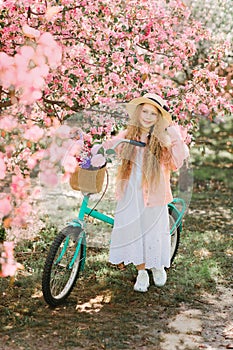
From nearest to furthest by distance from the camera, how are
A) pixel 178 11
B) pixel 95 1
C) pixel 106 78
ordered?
1. pixel 95 1
2. pixel 106 78
3. pixel 178 11

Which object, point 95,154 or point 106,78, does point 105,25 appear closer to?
point 106,78

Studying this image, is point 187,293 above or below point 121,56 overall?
below

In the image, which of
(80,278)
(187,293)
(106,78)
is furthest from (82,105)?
(187,293)

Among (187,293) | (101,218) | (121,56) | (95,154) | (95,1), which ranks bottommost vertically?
(187,293)

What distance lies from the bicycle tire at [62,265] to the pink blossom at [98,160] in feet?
1.74

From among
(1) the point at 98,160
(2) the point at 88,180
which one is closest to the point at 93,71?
(1) the point at 98,160

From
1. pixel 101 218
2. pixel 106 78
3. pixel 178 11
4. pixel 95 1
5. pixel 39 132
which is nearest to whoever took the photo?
pixel 39 132

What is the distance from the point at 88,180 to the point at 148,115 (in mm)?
716

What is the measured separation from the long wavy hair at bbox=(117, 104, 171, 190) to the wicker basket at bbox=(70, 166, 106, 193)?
0.76ft

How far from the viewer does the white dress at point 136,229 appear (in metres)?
4.80

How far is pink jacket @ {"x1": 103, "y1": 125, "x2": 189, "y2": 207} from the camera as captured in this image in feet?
15.5

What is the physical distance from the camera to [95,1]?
5.38 metres

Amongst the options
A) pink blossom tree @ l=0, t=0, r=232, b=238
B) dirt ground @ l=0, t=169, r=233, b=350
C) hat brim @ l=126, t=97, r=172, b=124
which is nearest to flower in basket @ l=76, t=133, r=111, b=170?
pink blossom tree @ l=0, t=0, r=232, b=238

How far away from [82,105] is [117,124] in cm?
94
